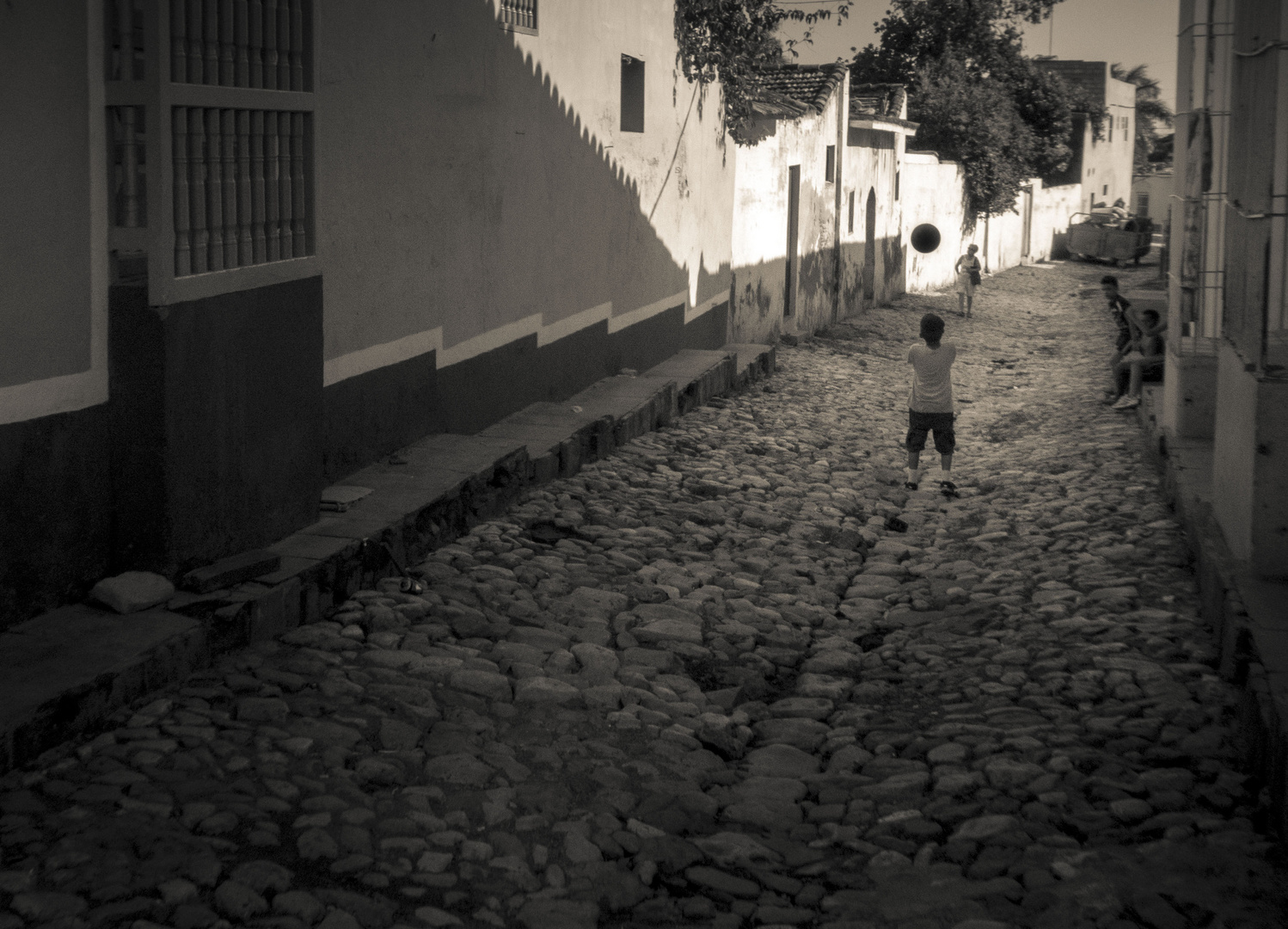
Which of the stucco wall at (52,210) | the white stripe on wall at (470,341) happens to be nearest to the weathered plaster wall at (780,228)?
the white stripe on wall at (470,341)

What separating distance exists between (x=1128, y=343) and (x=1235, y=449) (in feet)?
23.4

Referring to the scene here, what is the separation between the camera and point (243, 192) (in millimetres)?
5676

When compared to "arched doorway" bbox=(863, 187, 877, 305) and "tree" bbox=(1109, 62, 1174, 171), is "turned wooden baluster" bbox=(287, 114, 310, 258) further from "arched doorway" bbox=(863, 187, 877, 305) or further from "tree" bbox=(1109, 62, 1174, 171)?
"tree" bbox=(1109, 62, 1174, 171)

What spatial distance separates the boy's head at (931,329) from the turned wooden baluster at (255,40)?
5.37 m

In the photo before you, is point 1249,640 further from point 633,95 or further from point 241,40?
point 633,95

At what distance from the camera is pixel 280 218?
6.02m

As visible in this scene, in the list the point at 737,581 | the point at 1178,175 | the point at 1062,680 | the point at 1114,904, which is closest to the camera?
the point at 1114,904

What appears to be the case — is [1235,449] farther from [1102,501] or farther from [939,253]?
[939,253]

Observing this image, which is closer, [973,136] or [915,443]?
[915,443]

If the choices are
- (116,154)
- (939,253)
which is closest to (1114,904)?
(116,154)

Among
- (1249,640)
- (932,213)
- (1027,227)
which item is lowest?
(1249,640)

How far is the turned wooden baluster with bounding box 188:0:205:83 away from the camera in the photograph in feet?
17.2

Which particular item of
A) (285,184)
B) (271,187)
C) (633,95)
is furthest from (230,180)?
(633,95)

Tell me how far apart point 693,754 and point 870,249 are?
1901 centimetres
